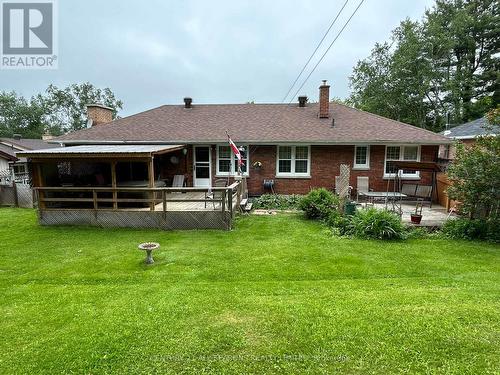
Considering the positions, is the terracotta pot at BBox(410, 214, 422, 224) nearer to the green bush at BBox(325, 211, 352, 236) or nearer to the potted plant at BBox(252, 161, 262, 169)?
the green bush at BBox(325, 211, 352, 236)

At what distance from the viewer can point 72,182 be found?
11438 mm

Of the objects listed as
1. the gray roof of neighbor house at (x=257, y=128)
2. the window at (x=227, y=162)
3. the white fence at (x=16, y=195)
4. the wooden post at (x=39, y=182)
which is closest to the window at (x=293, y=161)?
the gray roof of neighbor house at (x=257, y=128)

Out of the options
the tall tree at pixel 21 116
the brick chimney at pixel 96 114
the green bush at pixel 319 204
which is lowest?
the green bush at pixel 319 204

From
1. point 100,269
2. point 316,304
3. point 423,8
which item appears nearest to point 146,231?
point 100,269

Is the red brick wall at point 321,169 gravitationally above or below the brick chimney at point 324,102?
below

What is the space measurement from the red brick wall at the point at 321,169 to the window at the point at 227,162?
0.75 feet

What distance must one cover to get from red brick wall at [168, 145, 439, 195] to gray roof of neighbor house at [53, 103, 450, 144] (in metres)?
0.60

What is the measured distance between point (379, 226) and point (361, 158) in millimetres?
5650

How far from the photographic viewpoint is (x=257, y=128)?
45.5 ft

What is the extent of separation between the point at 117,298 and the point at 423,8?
3607 cm

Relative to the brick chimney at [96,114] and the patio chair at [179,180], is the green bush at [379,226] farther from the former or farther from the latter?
the brick chimney at [96,114]

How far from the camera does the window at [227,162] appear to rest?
43.6 feet

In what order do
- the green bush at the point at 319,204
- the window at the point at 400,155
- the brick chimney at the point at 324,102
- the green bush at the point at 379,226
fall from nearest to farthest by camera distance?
the green bush at the point at 379,226, the green bush at the point at 319,204, the window at the point at 400,155, the brick chimney at the point at 324,102

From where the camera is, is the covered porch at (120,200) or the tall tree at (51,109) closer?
the covered porch at (120,200)
